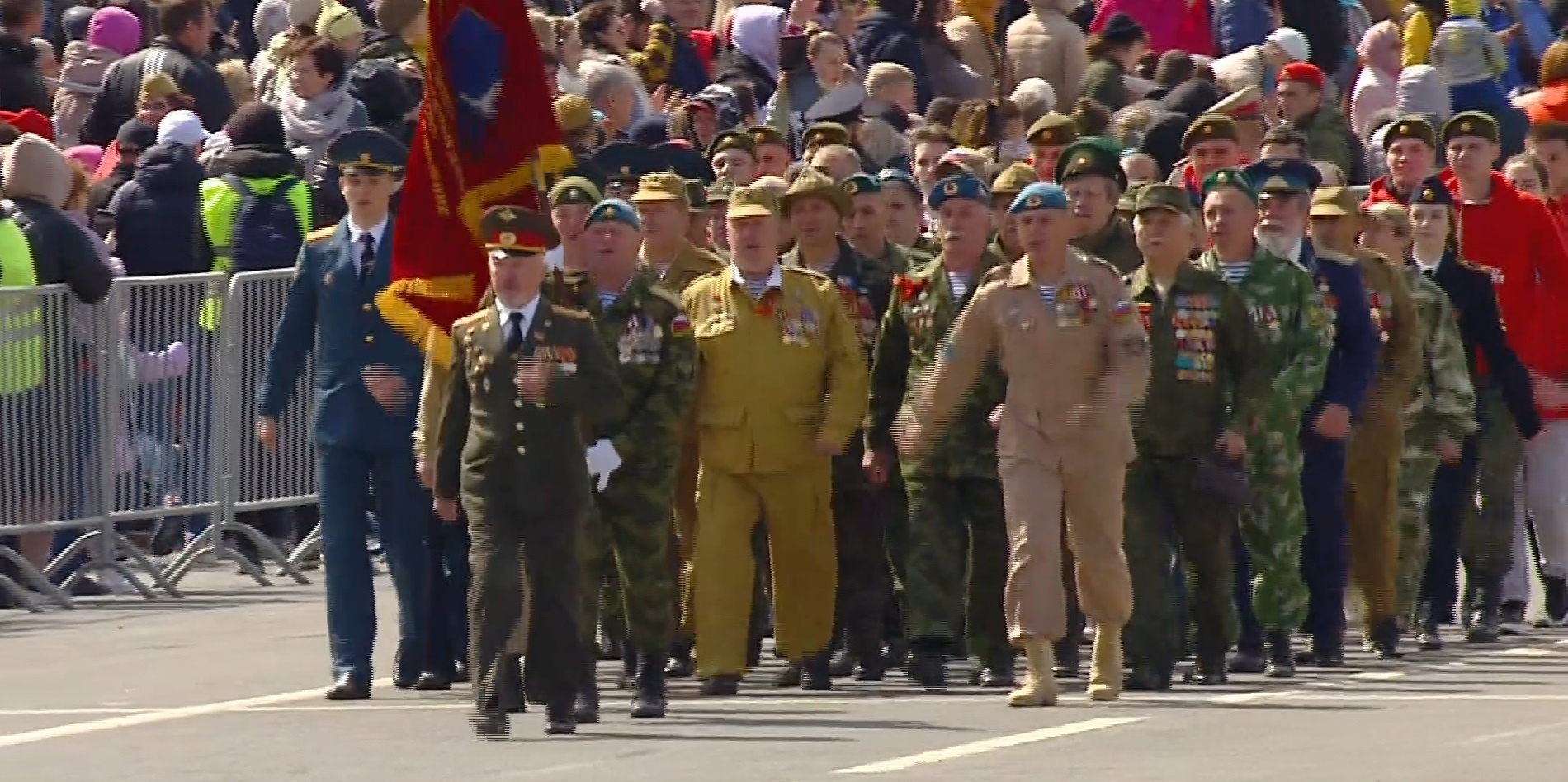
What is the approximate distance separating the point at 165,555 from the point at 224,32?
750 cm

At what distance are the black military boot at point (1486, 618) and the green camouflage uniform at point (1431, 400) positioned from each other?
0.30 m

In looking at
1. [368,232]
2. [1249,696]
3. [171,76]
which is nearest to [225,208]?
[171,76]

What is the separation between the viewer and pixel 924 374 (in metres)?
15.6

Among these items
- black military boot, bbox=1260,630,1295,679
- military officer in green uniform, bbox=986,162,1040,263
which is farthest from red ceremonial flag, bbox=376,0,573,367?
black military boot, bbox=1260,630,1295,679

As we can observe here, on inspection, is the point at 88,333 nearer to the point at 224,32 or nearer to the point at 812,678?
the point at 812,678

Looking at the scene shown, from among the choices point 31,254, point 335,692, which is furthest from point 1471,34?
point 335,692

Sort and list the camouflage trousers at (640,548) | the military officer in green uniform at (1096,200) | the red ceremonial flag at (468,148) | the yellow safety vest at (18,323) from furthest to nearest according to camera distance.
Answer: the yellow safety vest at (18,323), the military officer in green uniform at (1096,200), the red ceremonial flag at (468,148), the camouflage trousers at (640,548)

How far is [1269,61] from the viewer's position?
25531 millimetres

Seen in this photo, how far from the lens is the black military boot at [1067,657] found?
1603 cm

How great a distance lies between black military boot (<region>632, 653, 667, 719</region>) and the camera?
14.6m

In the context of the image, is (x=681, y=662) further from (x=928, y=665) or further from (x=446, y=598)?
(x=928, y=665)

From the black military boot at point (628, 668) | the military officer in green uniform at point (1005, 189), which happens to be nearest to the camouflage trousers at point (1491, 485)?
the military officer in green uniform at point (1005, 189)

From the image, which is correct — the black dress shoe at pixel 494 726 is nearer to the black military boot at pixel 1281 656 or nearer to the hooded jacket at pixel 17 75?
the black military boot at pixel 1281 656

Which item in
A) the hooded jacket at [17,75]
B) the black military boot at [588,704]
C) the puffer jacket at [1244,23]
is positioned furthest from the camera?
the puffer jacket at [1244,23]
